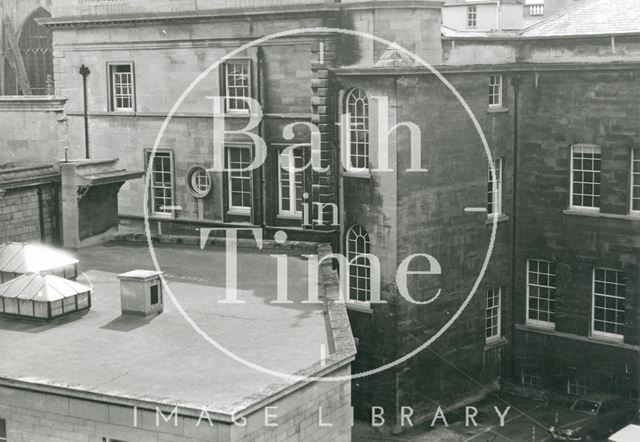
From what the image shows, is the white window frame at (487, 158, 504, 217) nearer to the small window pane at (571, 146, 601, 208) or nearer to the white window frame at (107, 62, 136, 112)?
the small window pane at (571, 146, 601, 208)

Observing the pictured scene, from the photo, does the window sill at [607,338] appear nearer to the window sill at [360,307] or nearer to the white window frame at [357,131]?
the window sill at [360,307]

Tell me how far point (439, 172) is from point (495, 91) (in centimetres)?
437

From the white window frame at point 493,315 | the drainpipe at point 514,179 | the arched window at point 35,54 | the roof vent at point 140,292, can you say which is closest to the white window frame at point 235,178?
the white window frame at point 493,315

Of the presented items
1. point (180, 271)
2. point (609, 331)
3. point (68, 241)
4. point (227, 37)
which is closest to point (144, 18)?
point (227, 37)

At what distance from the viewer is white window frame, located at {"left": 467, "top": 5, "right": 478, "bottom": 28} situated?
59656 mm

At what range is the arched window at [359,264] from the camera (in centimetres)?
3256

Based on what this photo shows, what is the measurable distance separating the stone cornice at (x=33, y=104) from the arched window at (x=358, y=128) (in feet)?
31.3

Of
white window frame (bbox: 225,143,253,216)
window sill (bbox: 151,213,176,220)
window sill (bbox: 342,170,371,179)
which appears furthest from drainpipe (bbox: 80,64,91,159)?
window sill (bbox: 342,170,371,179)

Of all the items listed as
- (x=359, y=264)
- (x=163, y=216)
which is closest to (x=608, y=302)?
(x=359, y=264)

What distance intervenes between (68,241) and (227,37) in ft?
30.6

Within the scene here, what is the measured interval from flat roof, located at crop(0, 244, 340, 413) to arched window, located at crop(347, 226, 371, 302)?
444 cm

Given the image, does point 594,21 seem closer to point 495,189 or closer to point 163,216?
point 495,189

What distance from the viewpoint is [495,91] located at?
34.6 m

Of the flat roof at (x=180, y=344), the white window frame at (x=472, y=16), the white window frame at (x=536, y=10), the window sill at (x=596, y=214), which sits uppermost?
the white window frame at (x=536, y=10)
